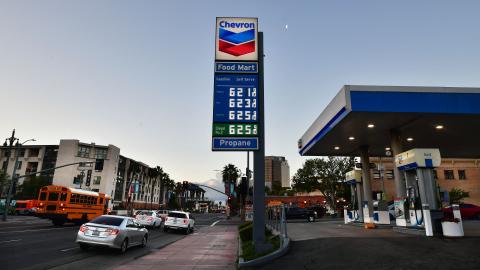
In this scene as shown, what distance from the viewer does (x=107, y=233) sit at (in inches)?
505

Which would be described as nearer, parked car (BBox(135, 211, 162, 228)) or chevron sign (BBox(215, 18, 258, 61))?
chevron sign (BBox(215, 18, 258, 61))

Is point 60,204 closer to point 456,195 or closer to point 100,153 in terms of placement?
point 456,195

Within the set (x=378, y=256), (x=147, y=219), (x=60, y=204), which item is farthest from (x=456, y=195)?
(x=60, y=204)

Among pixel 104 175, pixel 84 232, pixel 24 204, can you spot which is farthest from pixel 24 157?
pixel 84 232

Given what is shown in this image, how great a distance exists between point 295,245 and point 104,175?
92.8m

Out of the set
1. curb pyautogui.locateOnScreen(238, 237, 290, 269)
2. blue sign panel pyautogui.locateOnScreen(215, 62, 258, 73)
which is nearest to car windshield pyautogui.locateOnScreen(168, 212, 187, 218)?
curb pyautogui.locateOnScreen(238, 237, 290, 269)

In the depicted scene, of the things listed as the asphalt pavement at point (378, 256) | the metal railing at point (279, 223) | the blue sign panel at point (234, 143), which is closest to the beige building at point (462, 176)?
the metal railing at point (279, 223)

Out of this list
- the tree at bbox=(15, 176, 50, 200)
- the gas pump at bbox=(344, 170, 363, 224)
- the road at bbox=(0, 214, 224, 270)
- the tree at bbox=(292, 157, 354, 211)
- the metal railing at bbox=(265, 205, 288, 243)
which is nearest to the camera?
the road at bbox=(0, 214, 224, 270)

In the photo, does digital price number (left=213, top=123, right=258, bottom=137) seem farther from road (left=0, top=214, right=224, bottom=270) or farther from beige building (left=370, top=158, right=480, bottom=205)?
beige building (left=370, top=158, right=480, bottom=205)

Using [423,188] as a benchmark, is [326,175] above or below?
above

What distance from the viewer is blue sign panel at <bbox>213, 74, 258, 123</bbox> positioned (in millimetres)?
11688

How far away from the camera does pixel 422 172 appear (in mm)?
14969

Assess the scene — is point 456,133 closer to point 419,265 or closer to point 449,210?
point 449,210

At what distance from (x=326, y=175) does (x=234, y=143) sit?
168ft
